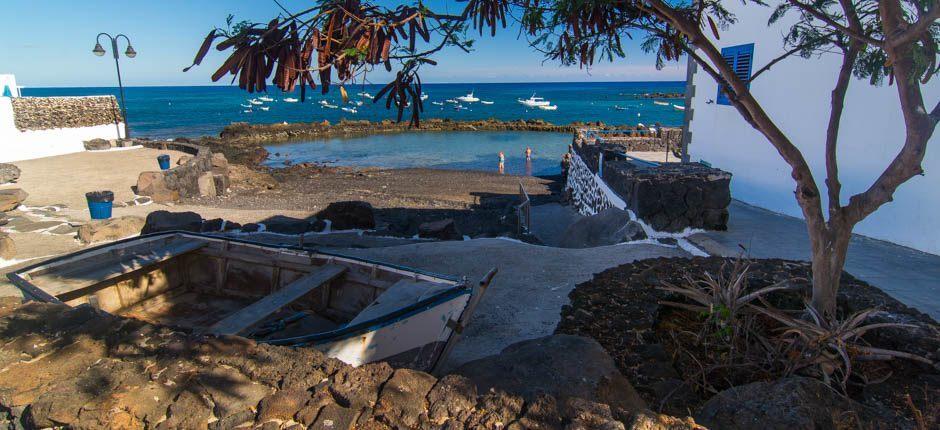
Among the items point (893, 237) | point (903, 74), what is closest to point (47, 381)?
point (903, 74)

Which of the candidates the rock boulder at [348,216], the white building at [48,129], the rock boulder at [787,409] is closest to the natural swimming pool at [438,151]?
the white building at [48,129]

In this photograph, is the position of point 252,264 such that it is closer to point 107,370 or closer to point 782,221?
point 107,370

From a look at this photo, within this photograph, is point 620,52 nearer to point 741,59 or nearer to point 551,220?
point 741,59

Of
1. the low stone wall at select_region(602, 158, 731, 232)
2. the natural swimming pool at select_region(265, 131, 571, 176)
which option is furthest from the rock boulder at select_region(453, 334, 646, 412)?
the natural swimming pool at select_region(265, 131, 571, 176)

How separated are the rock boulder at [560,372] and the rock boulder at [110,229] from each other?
8847mm

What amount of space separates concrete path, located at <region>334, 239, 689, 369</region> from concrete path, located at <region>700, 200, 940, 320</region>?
3.17 feet

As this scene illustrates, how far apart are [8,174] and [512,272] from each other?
15860 millimetres

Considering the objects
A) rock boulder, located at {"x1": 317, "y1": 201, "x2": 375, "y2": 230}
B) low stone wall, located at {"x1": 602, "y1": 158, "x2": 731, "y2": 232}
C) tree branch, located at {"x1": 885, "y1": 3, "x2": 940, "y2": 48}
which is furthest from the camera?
rock boulder, located at {"x1": 317, "y1": 201, "x2": 375, "y2": 230}

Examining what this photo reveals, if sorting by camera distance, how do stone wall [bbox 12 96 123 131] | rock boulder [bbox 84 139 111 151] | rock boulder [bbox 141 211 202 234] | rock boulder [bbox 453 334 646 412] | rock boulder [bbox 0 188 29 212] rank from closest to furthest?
rock boulder [bbox 453 334 646 412], rock boulder [bbox 141 211 202 234], rock boulder [bbox 0 188 29 212], stone wall [bbox 12 96 123 131], rock boulder [bbox 84 139 111 151]

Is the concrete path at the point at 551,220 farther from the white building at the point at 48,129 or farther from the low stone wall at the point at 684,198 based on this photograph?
the white building at the point at 48,129

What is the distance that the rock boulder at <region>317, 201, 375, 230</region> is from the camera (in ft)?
36.6

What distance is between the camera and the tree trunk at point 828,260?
11.8 feet

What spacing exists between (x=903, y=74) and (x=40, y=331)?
5024 mm

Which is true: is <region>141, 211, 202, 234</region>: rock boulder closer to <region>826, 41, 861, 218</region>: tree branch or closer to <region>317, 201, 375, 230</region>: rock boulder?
<region>317, 201, 375, 230</region>: rock boulder
